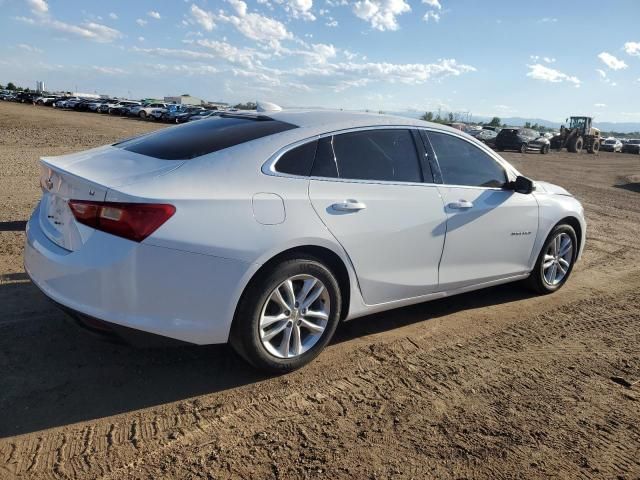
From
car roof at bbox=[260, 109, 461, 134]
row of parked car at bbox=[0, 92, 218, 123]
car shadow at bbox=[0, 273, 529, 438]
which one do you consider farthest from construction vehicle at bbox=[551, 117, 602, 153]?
car shadow at bbox=[0, 273, 529, 438]

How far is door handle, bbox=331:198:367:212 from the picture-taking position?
3.55 m

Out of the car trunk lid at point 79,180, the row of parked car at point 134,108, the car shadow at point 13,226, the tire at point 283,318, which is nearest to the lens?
the car trunk lid at point 79,180

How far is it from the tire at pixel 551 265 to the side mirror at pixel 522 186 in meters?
0.67

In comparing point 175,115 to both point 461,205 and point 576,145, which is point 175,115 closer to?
point 576,145

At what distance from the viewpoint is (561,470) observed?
8.92 ft

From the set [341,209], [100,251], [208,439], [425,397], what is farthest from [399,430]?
[100,251]

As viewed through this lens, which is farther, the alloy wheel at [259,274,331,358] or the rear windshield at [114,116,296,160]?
the rear windshield at [114,116,296,160]

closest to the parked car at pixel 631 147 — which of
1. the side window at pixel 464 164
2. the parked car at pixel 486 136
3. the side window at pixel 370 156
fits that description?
the parked car at pixel 486 136

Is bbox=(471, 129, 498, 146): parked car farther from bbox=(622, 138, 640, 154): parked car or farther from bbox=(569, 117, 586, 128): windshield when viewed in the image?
bbox=(622, 138, 640, 154): parked car

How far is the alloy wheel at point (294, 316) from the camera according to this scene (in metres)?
3.33

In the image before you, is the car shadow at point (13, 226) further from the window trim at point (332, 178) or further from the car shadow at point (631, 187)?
the car shadow at point (631, 187)

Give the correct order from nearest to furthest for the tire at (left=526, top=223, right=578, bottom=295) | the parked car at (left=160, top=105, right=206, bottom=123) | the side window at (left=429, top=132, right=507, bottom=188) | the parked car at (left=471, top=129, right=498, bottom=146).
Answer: the side window at (left=429, top=132, right=507, bottom=188) → the tire at (left=526, top=223, right=578, bottom=295) → the parked car at (left=471, top=129, right=498, bottom=146) → the parked car at (left=160, top=105, right=206, bottom=123)

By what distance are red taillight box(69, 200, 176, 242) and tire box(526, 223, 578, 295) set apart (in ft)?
11.9

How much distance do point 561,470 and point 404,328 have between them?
1788 millimetres
